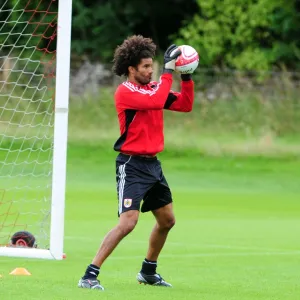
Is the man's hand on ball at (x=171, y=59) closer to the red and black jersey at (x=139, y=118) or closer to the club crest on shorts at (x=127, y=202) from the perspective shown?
the red and black jersey at (x=139, y=118)

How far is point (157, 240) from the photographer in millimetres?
10008

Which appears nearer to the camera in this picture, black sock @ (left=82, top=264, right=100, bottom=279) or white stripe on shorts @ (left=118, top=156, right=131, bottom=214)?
black sock @ (left=82, top=264, right=100, bottom=279)

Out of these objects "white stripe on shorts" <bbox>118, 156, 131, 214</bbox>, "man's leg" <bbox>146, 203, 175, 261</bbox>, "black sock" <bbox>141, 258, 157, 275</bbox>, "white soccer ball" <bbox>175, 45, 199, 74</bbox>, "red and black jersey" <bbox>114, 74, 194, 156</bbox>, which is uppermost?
"white soccer ball" <bbox>175, 45, 199, 74</bbox>

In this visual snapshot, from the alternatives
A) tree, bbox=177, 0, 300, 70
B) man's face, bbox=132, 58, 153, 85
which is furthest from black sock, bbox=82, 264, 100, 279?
tree, bbox=177, 0, 300, 70


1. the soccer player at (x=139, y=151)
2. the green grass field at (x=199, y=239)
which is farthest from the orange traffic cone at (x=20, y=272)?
the soccer player at (x=139, y=151)

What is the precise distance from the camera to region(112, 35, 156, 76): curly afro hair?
32.2ft

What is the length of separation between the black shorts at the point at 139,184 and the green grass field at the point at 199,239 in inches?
28.8

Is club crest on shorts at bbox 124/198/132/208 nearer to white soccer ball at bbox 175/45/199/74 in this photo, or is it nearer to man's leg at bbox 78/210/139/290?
man's leg at bbox 78/210/139/290

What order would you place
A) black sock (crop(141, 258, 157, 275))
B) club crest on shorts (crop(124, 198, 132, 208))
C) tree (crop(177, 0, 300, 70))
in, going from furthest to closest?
tree (crop(177, 0, 300, 70)) < black sock (crop(141, 258, 157, 275)) < club crest on shorts (crop(124, 198, 132, 208))

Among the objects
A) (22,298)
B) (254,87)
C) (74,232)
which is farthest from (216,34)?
(22,298)

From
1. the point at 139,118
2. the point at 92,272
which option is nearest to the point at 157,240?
the point at 92,272

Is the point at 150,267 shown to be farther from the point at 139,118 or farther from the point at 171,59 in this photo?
the point at 171,59

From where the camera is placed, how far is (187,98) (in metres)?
10.1

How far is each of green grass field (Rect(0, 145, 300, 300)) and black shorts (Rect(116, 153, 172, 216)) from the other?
0.73 m
